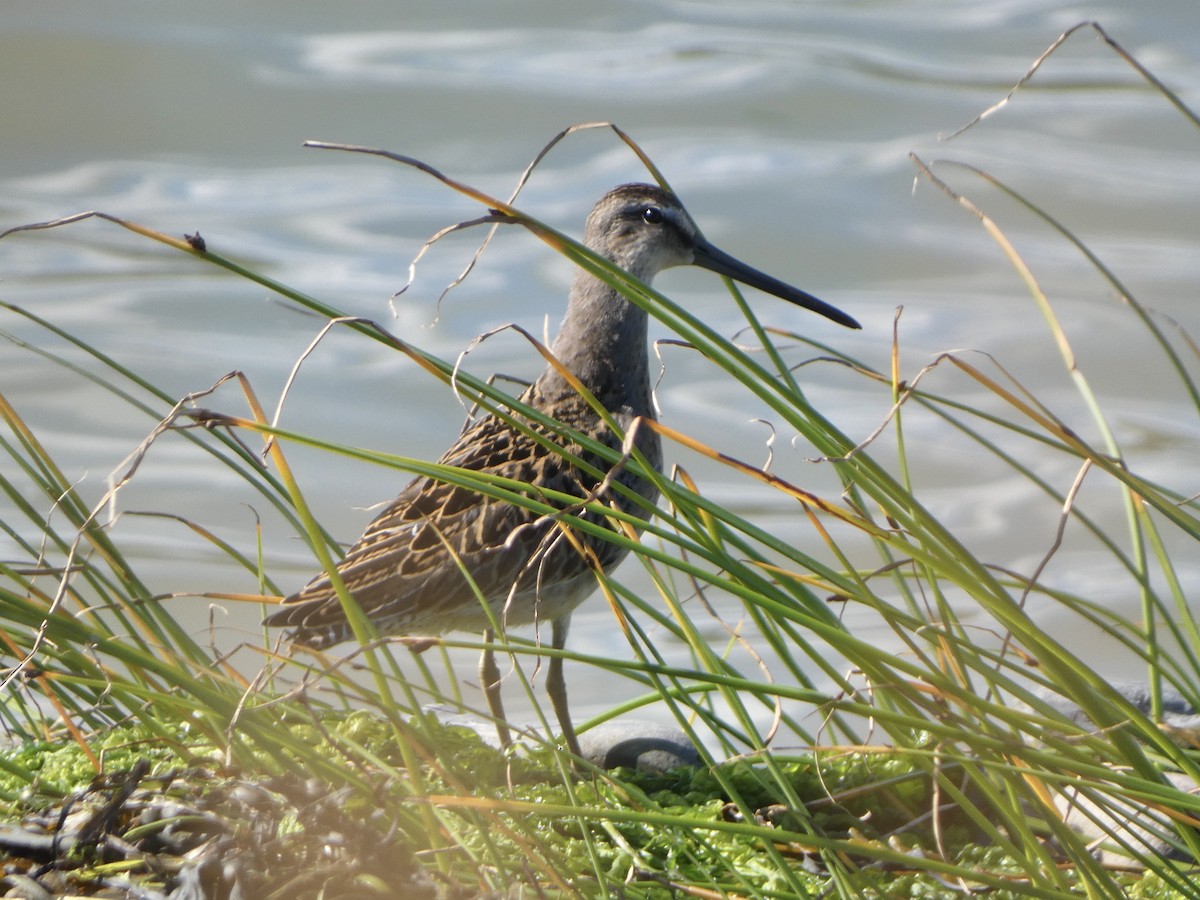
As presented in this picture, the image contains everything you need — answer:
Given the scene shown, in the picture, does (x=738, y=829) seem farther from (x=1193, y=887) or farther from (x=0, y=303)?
(x=0, y=303)

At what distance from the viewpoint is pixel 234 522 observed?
22.1 ft

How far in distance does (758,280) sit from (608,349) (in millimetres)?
463

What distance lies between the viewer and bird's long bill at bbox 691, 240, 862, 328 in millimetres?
3523

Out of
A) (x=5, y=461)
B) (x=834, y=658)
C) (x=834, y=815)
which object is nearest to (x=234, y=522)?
(x=5, y=461)

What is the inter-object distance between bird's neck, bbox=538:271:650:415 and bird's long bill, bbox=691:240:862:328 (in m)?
0.29

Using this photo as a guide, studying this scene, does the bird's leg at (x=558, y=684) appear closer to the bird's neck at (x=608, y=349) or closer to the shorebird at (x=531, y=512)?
the shorebird at (x=531, y=512)

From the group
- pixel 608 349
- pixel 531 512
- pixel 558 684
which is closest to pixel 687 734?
pixel 531 512

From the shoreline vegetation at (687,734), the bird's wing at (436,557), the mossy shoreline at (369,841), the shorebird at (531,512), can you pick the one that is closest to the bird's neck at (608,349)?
the shorebird at (531,512)

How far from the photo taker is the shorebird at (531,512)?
3441 millimetres

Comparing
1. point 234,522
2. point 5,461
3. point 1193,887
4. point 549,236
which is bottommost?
point 1193,887

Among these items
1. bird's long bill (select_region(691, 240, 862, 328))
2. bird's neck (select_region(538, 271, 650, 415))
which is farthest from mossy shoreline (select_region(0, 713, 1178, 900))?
bird's neck (select_region(538, 271, 650, 415))

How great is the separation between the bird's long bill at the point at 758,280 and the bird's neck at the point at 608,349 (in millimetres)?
286

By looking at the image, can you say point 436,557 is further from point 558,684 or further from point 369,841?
point 369,841

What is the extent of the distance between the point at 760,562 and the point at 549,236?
0.53 meters
